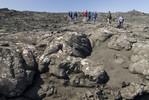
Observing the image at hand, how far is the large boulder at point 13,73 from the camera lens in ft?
76.1

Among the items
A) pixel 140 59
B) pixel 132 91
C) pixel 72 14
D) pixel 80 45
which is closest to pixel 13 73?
pixel 80 45

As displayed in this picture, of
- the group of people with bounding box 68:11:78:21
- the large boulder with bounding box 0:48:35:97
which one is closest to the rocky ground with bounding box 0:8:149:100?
the large boulder with bounding box 0:48:35:97

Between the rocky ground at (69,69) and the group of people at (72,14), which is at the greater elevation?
the group of people at (72,14)

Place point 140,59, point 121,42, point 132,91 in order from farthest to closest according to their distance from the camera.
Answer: point 121,42, point 140,59, point 132,91

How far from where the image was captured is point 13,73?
2398cm

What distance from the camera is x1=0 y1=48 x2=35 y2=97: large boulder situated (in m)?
23.2

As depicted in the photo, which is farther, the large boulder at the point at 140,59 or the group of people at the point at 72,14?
the group of people at the point at 72,14

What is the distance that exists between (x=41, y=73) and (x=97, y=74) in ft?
17.8

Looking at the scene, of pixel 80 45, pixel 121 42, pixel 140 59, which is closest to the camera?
pixel 140 59

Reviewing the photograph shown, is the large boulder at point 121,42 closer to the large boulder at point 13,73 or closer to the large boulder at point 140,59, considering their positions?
the large boulder at point 140,59

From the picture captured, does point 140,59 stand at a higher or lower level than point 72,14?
lower

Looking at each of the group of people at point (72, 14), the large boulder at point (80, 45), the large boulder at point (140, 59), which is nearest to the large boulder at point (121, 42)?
the large boulder at point (140, 59)

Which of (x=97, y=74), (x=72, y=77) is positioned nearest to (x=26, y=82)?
(x=72, y=77)

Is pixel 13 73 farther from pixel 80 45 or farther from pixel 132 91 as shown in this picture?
pixel 132 91
